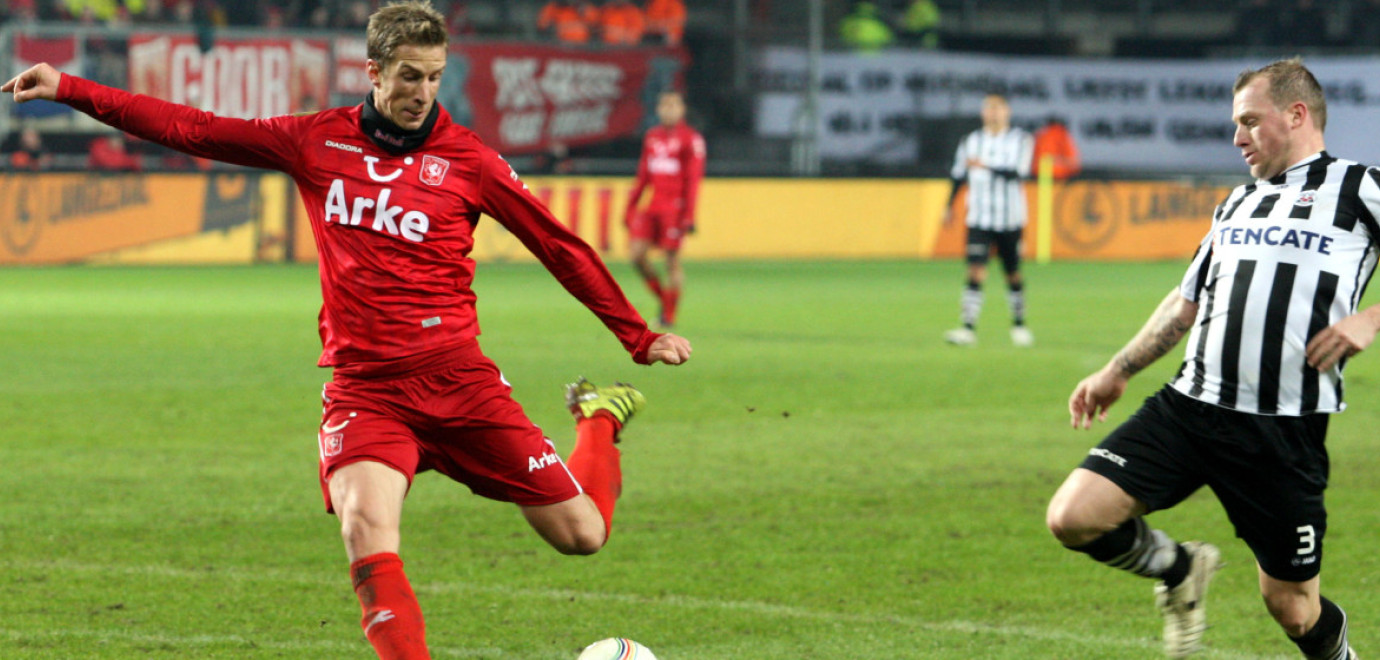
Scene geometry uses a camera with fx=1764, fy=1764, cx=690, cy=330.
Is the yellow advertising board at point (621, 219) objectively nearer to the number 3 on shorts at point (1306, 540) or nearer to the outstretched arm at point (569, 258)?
the outstretched arm at point (569, 258)

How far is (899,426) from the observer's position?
10125 mm

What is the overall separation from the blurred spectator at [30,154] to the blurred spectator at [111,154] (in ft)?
1.84

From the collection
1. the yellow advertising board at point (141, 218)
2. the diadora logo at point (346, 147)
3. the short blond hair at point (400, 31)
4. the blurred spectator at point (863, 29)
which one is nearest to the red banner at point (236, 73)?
the yellow advertising board at point (141, 218)

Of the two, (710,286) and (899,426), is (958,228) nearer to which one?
(710,286)

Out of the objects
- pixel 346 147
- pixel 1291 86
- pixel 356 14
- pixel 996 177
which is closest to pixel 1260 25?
pixel 356 14

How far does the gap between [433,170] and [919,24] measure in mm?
26862

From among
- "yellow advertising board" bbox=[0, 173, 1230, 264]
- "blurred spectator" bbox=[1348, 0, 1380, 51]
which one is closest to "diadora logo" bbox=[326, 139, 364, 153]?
"yellow advertising board" bbox=[0, 173, 1230, 264]

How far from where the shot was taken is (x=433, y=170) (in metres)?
4.76

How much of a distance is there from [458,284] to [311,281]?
53.5 ft

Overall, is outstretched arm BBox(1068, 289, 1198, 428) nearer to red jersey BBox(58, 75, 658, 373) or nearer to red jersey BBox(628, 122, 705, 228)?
red jersey BBox(58, 75, 658, 373)

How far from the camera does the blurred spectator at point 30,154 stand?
856 inches

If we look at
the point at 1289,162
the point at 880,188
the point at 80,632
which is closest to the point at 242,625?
the point at 80,632

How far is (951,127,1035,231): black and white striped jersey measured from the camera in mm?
15578

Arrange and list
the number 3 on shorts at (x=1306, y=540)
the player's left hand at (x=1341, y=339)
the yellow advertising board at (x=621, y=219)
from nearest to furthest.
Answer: the player's left hand at (x=1341, y=339)
the number 3 on shorts at (x=1306, y=540)
the yellow advertising board at (x=621, y=219)
